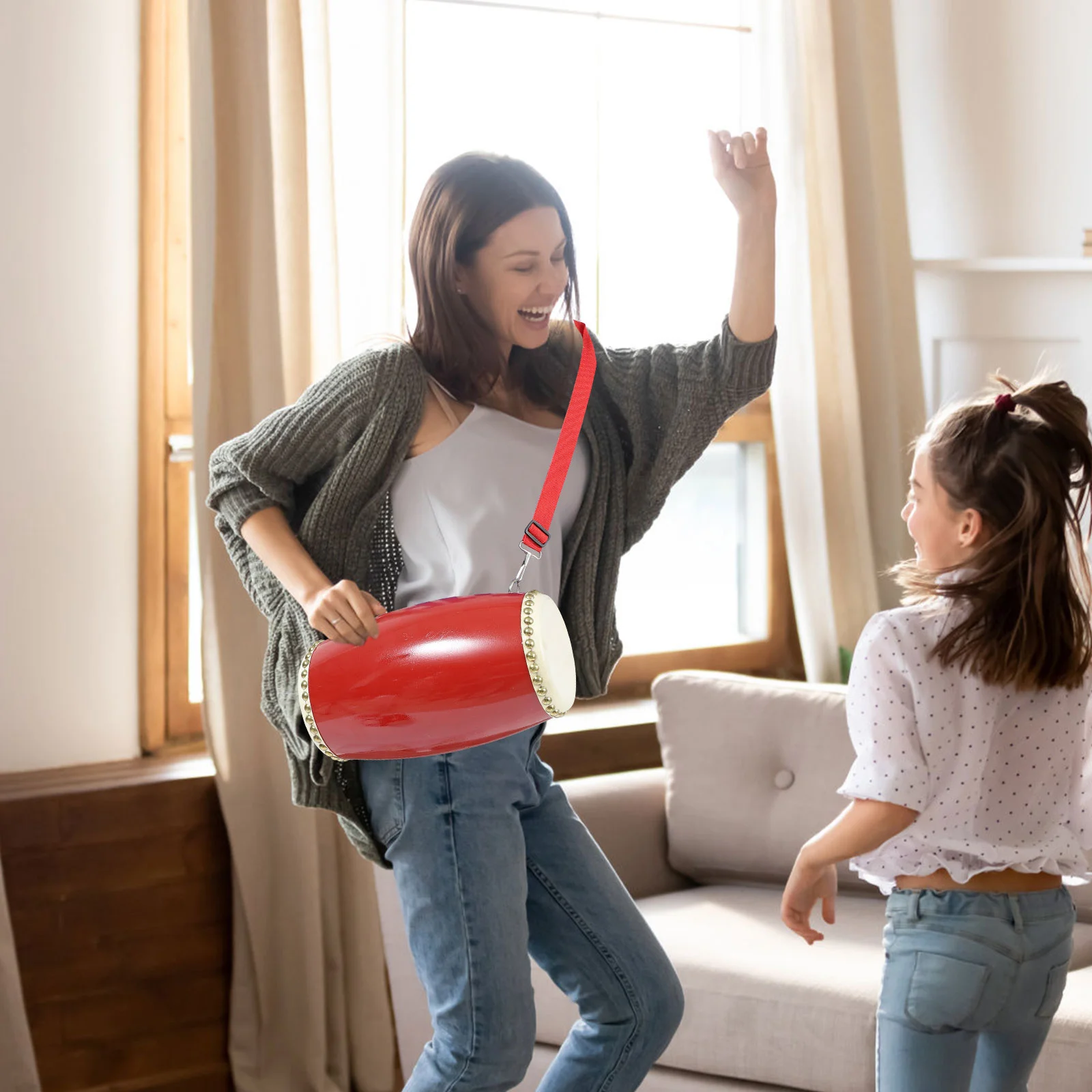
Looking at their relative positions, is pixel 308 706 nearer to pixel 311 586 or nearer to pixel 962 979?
pixel 311 586

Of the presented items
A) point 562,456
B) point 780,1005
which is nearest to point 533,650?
point 562,456

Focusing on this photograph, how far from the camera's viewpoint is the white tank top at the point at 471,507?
4.86 feet

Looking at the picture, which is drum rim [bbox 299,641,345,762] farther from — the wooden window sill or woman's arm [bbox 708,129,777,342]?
the wooden window sill

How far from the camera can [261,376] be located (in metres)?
2.39

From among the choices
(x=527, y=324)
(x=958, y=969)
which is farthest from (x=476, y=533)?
(x=958, y=969)

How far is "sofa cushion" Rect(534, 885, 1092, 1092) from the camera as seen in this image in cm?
196

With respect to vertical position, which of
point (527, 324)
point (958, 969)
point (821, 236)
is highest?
point (821, 236)

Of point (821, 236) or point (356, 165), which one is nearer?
point (356, 165)

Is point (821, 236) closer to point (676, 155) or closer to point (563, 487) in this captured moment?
point (676, 155)

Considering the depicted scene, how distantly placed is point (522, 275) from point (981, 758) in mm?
706

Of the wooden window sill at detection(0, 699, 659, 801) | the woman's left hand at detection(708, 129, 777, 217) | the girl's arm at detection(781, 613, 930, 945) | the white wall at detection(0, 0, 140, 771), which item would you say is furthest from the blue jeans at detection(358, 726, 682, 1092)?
the white wall at detection(0, 0, 140, 771)

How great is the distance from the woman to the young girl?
268 millimetres

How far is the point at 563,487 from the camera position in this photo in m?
1.56

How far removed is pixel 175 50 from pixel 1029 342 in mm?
1895
